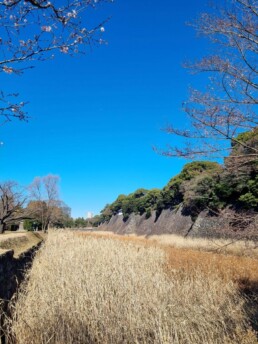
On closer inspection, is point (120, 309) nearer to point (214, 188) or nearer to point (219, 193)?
point (214, 188)

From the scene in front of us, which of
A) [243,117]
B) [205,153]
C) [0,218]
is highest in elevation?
[243,117]

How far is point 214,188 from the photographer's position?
20.3 m

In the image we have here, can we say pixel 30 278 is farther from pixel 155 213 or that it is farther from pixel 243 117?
pixel 155 213

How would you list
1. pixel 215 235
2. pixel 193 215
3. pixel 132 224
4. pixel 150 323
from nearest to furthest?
pixel 150 323, pixel 215 235, pixel 193 215, pixel 132 224

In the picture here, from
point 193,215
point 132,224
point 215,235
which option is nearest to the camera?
point 215,235

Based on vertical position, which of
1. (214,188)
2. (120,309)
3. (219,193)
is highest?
Answer: (214,188)

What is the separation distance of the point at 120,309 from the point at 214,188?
16.8 meters

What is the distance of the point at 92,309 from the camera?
4.35 meters

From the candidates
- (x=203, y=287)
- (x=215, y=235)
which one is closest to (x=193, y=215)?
(x=215, y=235)

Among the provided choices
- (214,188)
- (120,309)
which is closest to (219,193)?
(214,188)

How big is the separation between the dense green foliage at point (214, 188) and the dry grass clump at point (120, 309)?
7.85 ft

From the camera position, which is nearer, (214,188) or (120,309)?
(120,309)

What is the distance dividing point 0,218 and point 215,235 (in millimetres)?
13087

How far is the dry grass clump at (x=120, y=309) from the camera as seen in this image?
3.78 metres
